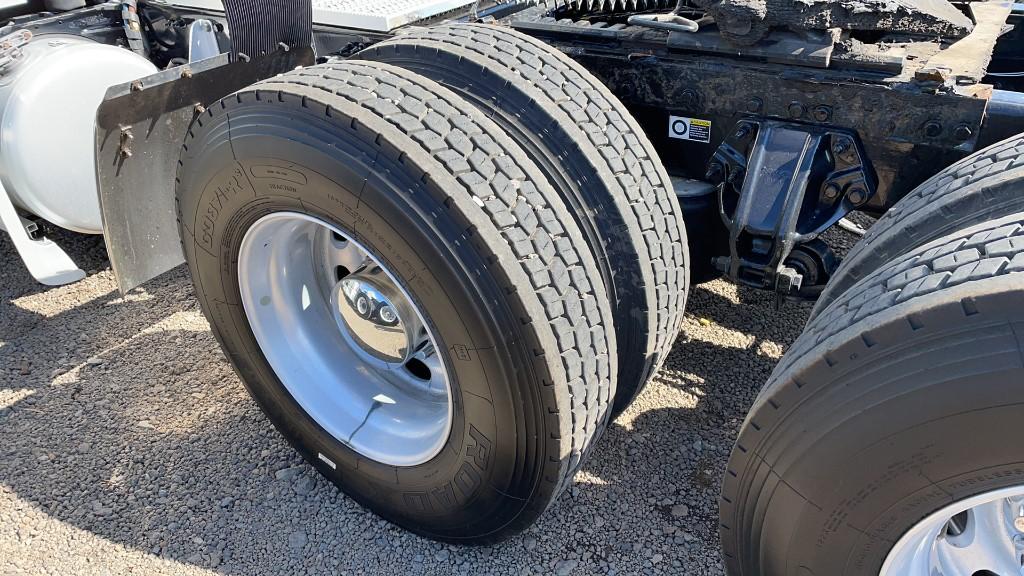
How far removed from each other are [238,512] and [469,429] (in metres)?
1.03

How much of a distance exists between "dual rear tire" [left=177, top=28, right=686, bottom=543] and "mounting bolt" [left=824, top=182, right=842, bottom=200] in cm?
49

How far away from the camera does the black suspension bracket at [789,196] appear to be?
2.34m

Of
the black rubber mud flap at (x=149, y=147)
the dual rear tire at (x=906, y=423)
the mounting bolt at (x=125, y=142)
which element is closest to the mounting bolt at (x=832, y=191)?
the dual rear tire at (x=906, y=423)

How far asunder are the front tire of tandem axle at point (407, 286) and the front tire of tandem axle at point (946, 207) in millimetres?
661

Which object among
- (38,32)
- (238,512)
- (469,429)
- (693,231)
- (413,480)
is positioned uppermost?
(38,32)

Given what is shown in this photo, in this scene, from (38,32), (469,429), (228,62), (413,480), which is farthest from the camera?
(38,32)

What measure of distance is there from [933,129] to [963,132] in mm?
75

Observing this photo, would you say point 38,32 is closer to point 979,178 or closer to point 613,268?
point 613,268

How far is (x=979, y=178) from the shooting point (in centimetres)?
191

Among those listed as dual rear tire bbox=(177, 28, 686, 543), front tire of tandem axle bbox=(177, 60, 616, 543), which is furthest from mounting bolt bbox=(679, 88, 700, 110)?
front tire of tandem axle bbox=(177, 60, 616, 543)

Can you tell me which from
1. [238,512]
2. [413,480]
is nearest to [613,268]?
[413,480]

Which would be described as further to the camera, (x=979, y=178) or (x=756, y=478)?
(x=979, y=178)

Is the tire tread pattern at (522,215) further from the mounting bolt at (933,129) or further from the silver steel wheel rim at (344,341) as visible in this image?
the mounting bolt at (933,129)

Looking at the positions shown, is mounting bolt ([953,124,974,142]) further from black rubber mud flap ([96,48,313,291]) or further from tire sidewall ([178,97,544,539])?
black rubber mud flap ([96,48,313,291])
